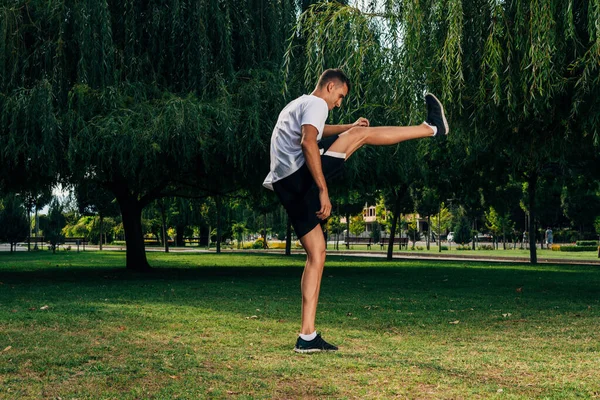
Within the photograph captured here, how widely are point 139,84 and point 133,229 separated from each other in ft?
20.1

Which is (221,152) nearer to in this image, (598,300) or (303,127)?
(598,300)

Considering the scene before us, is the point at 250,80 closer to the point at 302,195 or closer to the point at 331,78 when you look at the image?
the point at 331,78

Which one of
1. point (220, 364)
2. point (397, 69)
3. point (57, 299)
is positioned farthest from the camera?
point (57, 299)

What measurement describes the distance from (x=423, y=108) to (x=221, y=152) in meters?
5.18

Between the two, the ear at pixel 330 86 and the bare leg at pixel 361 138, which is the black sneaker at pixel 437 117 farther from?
the ear at pixel 330 86

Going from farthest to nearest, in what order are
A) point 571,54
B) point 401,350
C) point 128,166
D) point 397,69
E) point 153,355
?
point 128,166
point 397,69
point 571,54
point 401,350
point 153,355

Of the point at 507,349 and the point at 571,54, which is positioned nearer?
the point at 507,349

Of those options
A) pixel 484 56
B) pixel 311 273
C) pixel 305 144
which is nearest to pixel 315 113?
pixel 305 144

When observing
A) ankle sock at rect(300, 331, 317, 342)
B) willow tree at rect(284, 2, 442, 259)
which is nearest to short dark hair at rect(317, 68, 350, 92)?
ankle sock at rect(300, 331, 317, 342)

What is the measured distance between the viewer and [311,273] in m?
5.78

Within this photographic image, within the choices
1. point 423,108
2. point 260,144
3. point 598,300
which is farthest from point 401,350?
point 260,144

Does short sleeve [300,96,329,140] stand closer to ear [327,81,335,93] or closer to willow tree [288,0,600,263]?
ear [327,81,335,93]

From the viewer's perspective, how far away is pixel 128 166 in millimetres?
13445

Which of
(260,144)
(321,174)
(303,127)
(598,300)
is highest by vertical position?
(260,144)
